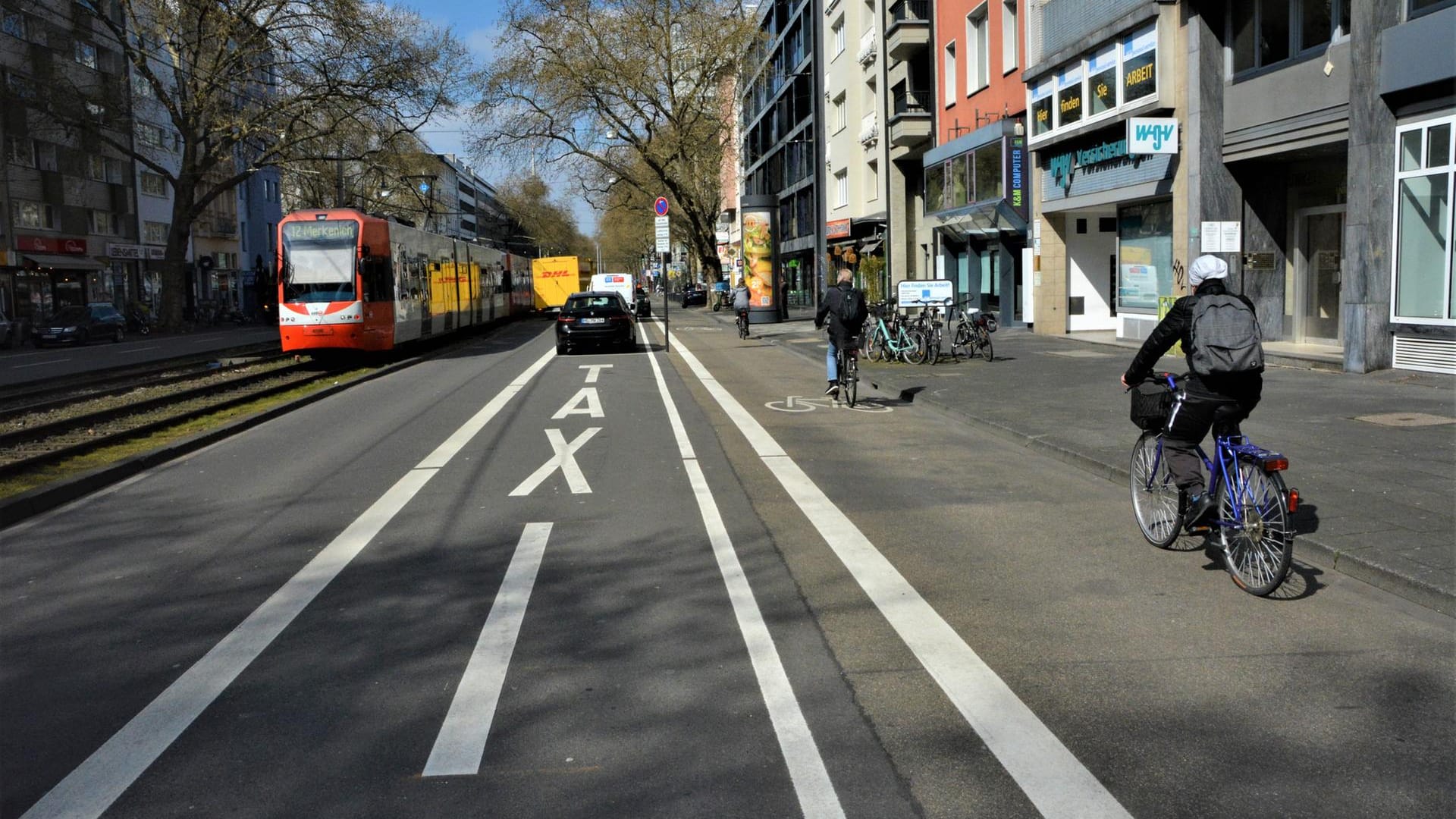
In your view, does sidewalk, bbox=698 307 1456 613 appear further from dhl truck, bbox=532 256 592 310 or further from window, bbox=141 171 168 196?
window, bbox=141 171 168 196

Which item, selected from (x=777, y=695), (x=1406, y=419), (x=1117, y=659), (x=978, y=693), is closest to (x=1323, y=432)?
(x=1406, y=419)

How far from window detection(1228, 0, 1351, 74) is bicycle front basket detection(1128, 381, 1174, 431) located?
12.3 m

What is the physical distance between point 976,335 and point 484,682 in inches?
686

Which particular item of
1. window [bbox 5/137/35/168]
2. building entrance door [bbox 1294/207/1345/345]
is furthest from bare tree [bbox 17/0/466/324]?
building entrance door [bbox 1294/207/1345/345]

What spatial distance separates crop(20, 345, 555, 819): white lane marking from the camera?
12.5 feet

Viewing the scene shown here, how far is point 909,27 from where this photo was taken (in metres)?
35.4

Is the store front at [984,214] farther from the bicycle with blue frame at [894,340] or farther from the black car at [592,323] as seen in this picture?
the black car at [592,323]

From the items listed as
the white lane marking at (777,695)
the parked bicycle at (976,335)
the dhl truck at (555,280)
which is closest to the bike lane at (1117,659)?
the white lane marking at (777,695)

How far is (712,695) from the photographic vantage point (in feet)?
15.2

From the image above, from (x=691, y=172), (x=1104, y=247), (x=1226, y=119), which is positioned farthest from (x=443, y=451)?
(x=691, y=172)

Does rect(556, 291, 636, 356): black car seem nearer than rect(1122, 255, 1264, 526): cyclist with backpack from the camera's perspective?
No

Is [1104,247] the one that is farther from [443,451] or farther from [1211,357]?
[1211,357]

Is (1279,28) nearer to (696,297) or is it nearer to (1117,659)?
(1117,659)

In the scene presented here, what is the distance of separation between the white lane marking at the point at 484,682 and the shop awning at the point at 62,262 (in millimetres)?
48544
